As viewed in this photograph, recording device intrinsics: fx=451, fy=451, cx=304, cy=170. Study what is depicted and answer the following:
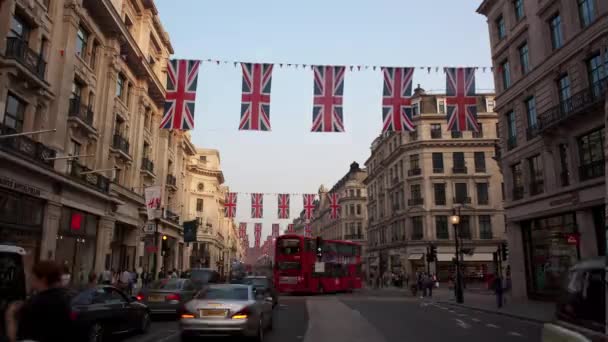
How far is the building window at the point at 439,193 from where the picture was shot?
57875 mm

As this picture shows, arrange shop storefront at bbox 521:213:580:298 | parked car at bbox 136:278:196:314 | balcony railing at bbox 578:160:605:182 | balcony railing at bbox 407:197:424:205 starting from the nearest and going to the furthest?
1. parked car at bbox 136:278:196:314
2. balcony railing at bbox 578:160:605:182
3. shop storefront at bbox 521:213:580:298
4. balcony railing at bbox 407:197:424:205

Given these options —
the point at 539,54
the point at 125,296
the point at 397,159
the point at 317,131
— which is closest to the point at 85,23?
the point at 317,131

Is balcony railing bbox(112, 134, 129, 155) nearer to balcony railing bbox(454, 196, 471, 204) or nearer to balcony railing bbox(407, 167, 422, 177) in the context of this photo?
balcony railing bbox(407, 167, 422, 177)

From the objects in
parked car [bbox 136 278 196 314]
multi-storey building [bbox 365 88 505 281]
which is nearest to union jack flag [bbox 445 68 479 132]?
parked car [bbox 136 278 196 314]

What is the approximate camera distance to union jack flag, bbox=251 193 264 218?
48.5 m

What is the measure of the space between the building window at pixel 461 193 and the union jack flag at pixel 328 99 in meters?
40.1

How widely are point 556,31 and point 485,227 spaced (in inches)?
1423

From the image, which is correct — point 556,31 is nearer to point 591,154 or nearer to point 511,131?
point 511,131

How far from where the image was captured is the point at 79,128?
88.6 feet

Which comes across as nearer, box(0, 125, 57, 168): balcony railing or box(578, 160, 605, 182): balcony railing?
box(0, 125, 57, 168): balcony railing

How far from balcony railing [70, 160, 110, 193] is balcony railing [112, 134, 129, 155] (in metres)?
3.61

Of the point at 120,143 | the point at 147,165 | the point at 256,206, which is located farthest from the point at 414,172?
the point at 120,143

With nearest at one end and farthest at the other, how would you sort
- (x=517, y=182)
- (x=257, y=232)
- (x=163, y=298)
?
1. (x=163, y=298)
2. (x=517, y=182)
3. (x=257, y=232)

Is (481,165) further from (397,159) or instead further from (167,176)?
(167,176)
